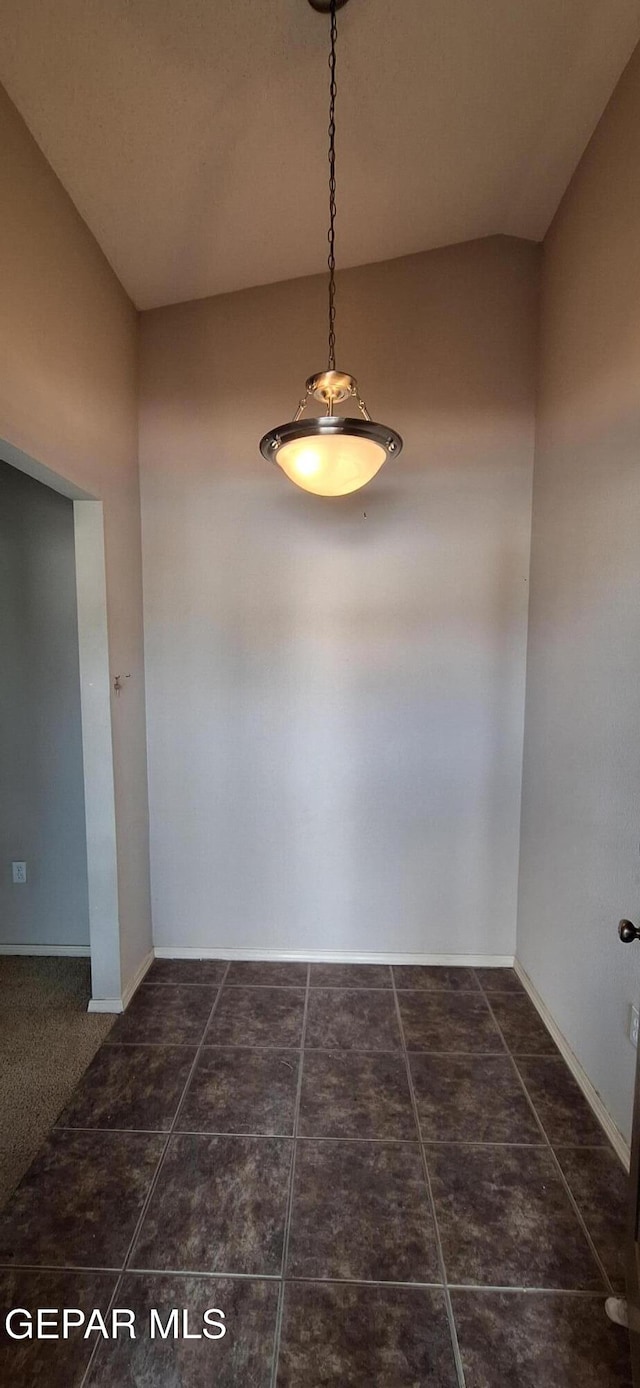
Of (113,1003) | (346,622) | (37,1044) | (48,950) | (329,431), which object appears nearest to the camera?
(329,431)

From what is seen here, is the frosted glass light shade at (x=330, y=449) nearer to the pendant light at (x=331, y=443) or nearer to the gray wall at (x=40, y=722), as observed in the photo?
the pendant light at (x=331, y=443)

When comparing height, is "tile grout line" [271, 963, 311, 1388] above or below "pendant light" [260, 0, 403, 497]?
below

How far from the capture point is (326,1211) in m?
1.49

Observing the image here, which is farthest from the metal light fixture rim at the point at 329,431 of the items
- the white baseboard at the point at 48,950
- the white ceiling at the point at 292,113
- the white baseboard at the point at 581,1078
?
the white baseboard at the point at 48,950

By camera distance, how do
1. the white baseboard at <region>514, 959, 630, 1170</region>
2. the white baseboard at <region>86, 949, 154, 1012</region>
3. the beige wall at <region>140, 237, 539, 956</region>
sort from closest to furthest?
the white baseboard at <region>514, 959, 630, 1170</region>
the white baseboard at <region>86, 949, 154, 1012</region>
the beige wall at <region>140, 237, 539, 956</region>

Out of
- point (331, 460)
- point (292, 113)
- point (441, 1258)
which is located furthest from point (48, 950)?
point (292, 113)

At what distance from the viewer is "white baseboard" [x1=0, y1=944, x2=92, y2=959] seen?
2.79m

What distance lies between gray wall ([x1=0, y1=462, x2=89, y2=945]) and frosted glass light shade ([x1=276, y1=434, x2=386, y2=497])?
1.55m

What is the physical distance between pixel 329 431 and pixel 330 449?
6cm

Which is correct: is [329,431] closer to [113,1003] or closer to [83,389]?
[83,389]

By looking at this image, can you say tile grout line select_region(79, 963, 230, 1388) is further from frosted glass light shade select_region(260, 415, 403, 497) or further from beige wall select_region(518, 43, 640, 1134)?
frosted glass light shade select_region(260, 415, 403, 497)

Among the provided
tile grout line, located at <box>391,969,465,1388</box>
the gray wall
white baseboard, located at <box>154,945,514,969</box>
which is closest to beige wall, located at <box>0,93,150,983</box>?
white baseboard, located at <box>154,945,514,969</box>

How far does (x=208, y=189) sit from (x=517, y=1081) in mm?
3204

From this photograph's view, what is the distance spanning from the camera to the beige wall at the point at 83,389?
1.57m
